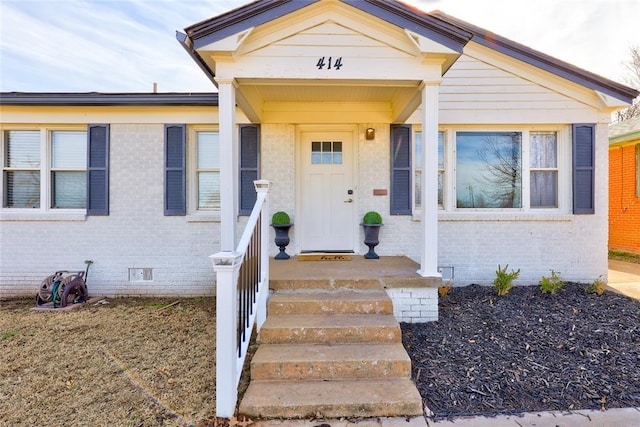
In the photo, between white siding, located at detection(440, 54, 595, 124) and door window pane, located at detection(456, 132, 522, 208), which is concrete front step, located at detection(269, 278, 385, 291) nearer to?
door window pane, located at detection(456, 132, 522, 208)

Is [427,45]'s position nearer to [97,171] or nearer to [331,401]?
[331,401]

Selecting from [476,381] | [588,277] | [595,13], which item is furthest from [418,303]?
[595,13]

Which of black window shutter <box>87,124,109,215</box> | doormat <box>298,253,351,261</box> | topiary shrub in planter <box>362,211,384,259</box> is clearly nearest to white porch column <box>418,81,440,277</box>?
topiary shrub in planter <box>362,211,384,259</box>

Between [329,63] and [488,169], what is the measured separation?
3.32 m

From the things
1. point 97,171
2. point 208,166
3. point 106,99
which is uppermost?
point 106,99

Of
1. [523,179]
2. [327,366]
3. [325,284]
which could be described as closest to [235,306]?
[327,366]

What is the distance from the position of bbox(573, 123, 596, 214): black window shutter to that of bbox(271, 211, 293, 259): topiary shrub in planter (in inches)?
180

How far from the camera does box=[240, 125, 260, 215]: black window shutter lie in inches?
203

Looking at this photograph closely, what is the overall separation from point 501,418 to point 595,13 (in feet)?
25.4

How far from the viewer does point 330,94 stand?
467 cm

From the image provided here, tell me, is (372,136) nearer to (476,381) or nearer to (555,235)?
(555,235)

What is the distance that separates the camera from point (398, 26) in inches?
135

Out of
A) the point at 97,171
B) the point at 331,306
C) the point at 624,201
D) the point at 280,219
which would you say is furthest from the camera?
the point at 624,201

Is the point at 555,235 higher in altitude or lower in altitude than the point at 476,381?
higher
